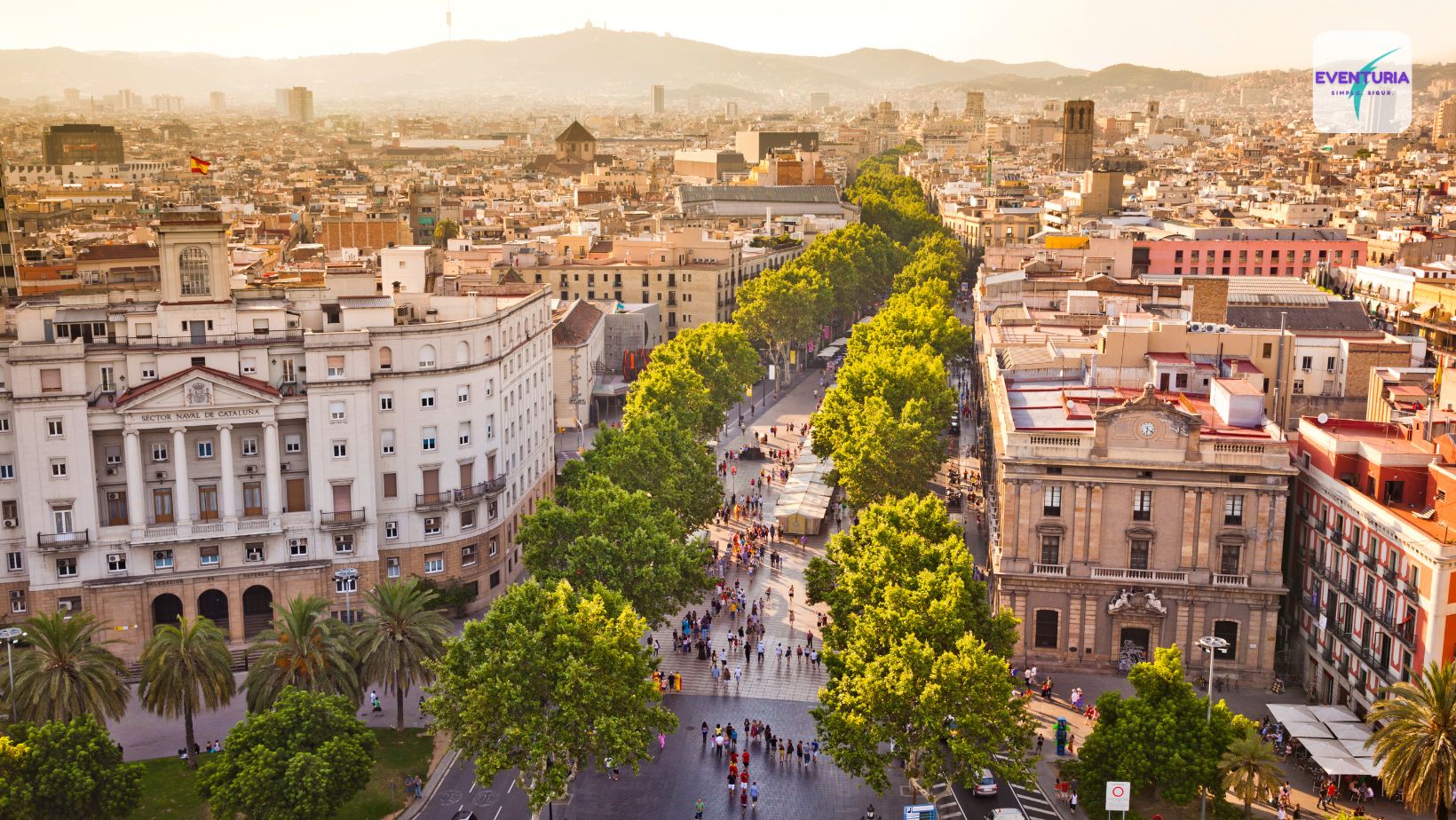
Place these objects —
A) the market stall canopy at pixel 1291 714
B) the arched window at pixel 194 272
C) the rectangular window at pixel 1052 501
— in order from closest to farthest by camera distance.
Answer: the market stall canopy at pixel 1291 714 → the rectangular window at pixel 1052 501 → the arched window at pixel 194 272

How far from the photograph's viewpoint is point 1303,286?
104500 millimetres

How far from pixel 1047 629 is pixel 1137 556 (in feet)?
18.5

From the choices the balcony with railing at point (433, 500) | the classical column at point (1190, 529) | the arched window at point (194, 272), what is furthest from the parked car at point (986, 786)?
the arched window at point (194, 272)

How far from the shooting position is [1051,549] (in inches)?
2628

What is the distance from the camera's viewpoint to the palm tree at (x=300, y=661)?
57.7 meters

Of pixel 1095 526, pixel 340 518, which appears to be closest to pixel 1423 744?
pixel 1095 526

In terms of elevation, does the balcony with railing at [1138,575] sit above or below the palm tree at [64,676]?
above

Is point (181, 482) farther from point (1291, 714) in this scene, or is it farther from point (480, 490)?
point (1291, 714)

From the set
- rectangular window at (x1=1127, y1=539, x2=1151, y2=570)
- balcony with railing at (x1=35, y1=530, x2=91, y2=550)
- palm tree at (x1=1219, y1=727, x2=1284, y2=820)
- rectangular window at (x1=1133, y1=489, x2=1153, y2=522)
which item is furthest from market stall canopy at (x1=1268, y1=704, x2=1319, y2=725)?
balcony with railing at (x1=35, y1=530, x2=91, y2=550)

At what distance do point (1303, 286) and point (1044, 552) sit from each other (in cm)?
4927

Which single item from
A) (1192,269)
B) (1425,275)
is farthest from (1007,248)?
(1425,275)

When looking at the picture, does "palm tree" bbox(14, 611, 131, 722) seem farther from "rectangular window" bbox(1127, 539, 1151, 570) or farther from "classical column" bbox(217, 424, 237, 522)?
"rectangular window" bbox(1127, 539, 1151, 570)

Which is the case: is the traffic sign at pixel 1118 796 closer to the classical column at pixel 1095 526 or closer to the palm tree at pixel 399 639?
the classical column at pixel 1095 526

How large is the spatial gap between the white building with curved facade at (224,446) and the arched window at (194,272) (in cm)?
10
